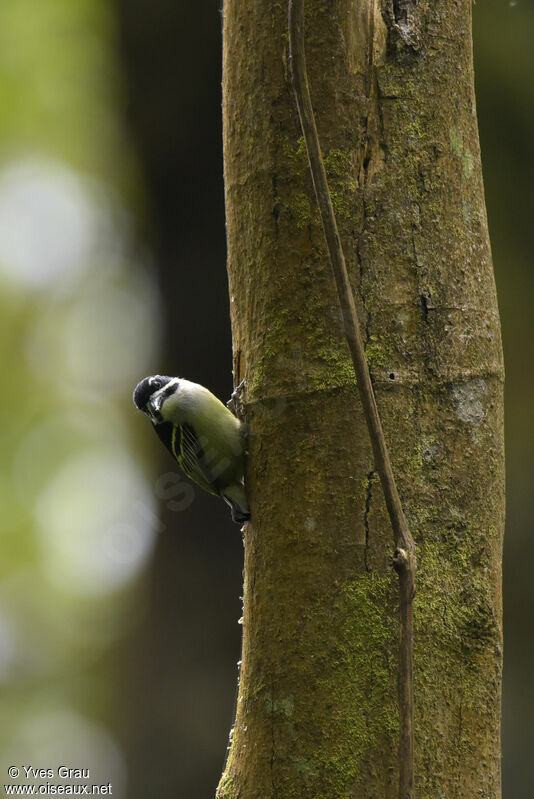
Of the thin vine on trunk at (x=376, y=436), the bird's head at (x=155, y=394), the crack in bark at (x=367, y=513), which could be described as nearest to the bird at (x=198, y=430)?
the bird's head at (x=155, y=394)

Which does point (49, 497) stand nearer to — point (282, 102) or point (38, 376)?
point (38, 376)

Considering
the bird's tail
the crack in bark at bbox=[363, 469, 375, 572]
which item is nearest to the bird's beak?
the bird's tail

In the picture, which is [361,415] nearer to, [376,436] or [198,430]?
[376,436]

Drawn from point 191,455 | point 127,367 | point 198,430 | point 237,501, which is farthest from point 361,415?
point 127,367

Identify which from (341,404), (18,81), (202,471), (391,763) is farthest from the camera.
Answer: (18,81)

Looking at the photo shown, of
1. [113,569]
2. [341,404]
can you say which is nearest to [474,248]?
[341,404]

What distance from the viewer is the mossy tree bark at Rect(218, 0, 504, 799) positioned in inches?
70.6

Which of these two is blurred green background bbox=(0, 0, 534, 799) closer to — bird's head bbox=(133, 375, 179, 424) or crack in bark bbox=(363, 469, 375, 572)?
bird's head bbox=(133, 375, 179, 424)

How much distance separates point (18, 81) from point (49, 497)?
543 cm

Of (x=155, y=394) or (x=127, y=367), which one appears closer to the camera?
(x=155, y=394)

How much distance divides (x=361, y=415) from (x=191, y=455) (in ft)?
6.35

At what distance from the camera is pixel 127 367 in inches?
413

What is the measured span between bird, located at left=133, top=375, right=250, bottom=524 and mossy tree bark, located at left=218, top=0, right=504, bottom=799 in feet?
2.06

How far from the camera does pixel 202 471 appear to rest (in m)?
3.56
